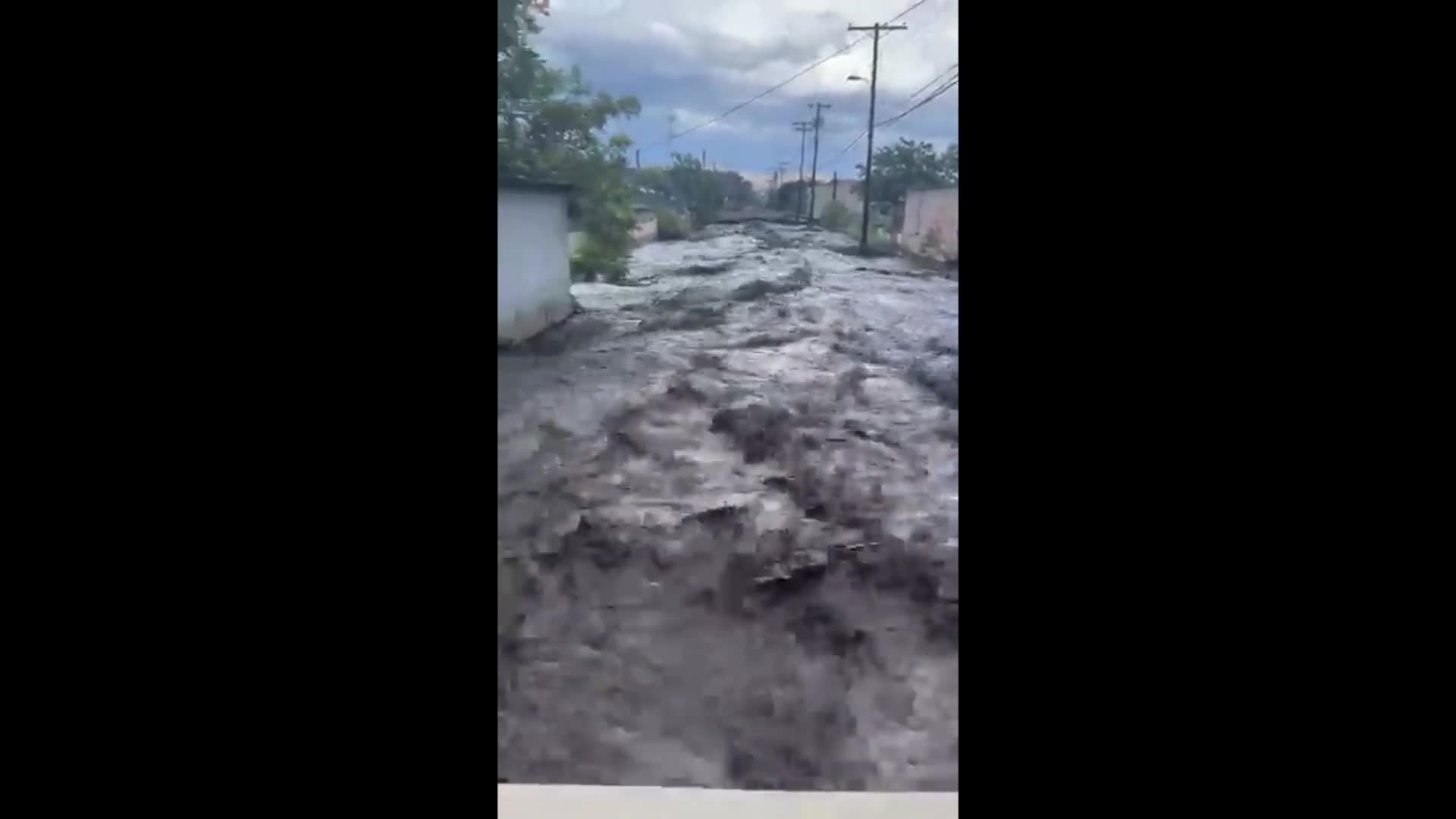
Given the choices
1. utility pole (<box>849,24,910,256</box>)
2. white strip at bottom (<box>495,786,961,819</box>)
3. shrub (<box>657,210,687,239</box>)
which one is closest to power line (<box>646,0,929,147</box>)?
utility pole (<box>849,24,910,256</box>)

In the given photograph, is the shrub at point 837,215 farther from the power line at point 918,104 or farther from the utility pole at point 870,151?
the power line at point 918,104

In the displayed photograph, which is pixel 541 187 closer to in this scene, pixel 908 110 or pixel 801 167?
pixel 801 167

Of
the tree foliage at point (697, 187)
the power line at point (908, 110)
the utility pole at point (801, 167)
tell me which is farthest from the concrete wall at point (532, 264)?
the power line at point (908, 110)

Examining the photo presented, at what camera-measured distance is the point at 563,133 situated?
2201 mm

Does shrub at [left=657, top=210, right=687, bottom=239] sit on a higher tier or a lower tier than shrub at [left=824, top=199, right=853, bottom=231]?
lower

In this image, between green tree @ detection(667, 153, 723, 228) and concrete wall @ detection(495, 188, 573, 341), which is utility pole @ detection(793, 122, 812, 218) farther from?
concrete wall @ detection(495, 188, 573, 341)

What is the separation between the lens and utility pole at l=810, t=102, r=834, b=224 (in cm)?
224

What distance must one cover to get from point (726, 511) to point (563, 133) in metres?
0.90

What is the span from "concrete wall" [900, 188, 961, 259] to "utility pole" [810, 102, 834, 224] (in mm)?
205
